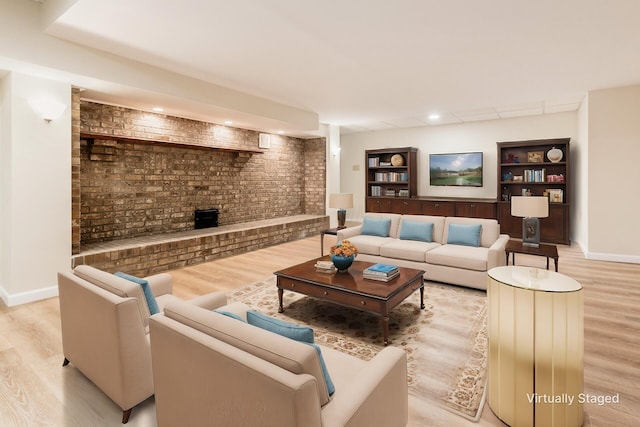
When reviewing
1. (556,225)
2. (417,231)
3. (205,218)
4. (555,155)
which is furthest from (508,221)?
(205,218)

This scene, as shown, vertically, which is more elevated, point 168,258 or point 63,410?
point 168,258

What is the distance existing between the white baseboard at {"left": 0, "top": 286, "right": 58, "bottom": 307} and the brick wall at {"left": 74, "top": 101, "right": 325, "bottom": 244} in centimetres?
110

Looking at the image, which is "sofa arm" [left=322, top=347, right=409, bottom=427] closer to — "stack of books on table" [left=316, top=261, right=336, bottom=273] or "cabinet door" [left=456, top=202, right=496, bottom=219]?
"stack of books on table" [left=316, top=261, right=336, bottom=273]

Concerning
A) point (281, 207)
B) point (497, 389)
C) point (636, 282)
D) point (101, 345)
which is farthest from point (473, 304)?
point (281, 207)

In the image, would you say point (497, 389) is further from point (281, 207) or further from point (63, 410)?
point (281, 207)

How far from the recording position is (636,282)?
4.28 meters

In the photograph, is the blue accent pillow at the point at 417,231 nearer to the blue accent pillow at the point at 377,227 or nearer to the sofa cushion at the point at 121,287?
the blue accent pillow at the point at 377,227

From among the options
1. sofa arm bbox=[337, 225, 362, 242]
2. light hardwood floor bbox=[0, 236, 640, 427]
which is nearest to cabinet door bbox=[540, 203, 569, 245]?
light hardwood floor bbox=[0, 236, 640, 427]

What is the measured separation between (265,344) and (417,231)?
3951mm

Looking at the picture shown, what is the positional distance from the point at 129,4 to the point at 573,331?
389 cm

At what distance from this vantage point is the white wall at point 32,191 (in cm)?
355

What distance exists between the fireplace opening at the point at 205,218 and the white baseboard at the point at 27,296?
262cm

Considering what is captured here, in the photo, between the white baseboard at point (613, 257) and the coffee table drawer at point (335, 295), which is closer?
the coffee table drawer at point (335, 295)

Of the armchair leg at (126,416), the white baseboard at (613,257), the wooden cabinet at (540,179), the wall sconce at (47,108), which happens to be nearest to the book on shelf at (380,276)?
the armchair leg at (126,416)
